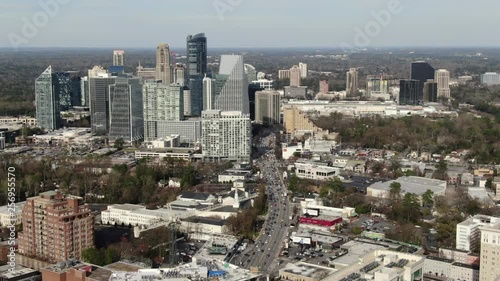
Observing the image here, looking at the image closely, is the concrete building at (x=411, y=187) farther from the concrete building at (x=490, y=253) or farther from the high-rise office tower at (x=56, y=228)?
the high-rise office tower at (x=56, y=228)

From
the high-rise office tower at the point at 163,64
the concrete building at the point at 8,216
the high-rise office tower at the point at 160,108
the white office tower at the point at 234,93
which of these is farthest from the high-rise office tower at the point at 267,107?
the concrete building at the point at 8,216

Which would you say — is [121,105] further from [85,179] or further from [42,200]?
[42,200]

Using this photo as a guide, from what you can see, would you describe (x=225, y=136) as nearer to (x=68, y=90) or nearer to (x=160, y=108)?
(x=160, y=108)

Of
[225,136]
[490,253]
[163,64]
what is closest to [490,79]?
[163,64]

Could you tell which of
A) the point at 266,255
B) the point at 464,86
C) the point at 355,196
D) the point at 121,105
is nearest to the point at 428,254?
the point at 266,255

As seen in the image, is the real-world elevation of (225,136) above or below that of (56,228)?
above

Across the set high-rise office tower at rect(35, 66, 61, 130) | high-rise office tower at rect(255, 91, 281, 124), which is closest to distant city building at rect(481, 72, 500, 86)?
high-rise office tower at rect(255, 91, 281, 124)
